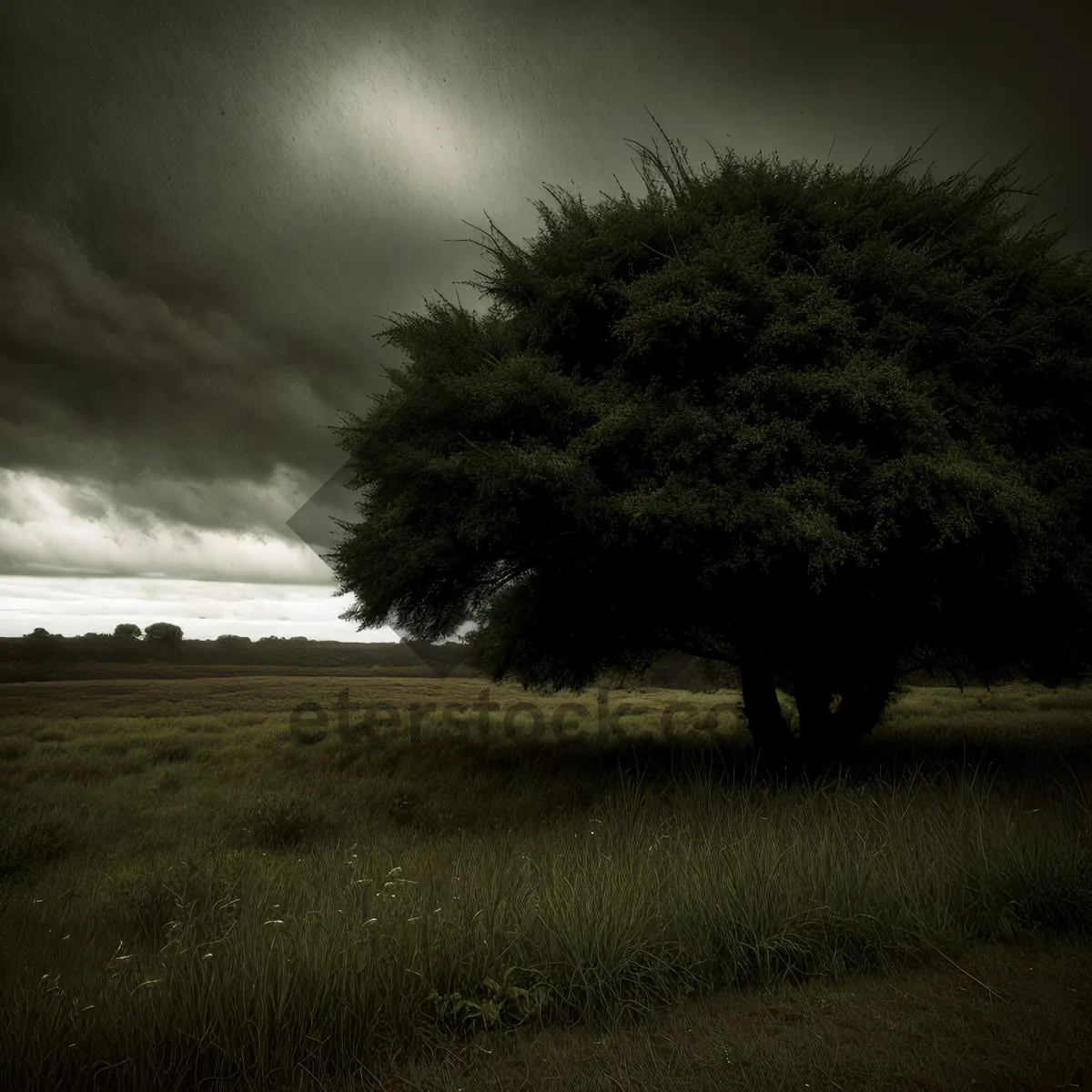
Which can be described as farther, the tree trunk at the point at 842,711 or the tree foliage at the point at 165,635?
the tree foliage at the point at 165,635

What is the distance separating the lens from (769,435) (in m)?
7.93

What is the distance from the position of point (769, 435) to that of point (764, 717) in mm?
5069

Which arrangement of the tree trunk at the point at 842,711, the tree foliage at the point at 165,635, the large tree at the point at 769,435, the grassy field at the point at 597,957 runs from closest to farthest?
the grassy field at the point at 597,957 < the large tree at the point at 769,435 < the tree trunk at the point at 842,711 < the tree foliage at the point at 165,635

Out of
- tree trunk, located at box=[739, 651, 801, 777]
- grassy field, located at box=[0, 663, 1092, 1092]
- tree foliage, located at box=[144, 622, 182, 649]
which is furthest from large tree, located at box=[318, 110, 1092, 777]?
tree foliage, located at box=[144, 622, 182, 649]

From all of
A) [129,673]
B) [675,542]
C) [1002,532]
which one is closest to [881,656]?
[1002,532]

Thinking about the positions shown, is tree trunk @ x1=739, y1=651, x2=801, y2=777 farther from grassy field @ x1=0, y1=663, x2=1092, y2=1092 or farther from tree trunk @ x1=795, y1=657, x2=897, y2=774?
grassy field @ x1=0, y1=663, x2=1092, y2=1092

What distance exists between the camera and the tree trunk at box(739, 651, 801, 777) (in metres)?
10.9

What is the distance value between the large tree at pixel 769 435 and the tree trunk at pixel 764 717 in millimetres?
41

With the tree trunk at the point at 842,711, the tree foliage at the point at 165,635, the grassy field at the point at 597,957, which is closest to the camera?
the grassy field at the point at 597,957

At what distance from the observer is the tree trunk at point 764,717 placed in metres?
10.9

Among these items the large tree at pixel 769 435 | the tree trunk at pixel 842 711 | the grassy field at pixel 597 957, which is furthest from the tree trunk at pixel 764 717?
the grassy field at pixel 597 957

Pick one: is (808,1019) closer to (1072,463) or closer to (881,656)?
(1072,463)

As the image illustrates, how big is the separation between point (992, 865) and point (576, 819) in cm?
448

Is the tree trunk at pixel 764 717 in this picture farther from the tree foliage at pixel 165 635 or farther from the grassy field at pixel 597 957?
the tree foliage at pixel 165 635
